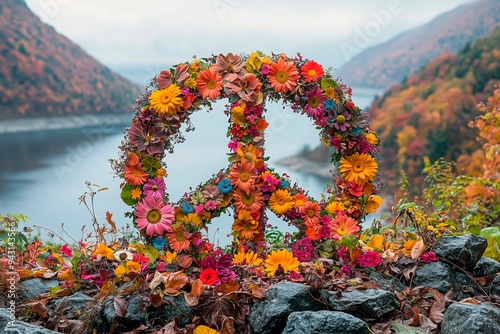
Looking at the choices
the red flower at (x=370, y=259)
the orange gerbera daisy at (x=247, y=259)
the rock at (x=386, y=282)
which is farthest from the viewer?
the orange gerbera daisy at (x=247, y=259)

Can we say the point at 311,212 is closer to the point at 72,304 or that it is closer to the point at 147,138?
the point at 147,138

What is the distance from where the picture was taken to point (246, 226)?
4574mm

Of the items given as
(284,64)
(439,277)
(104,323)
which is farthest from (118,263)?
(439,277)

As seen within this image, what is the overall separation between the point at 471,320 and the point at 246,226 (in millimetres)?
2036

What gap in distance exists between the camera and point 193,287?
3.45 meters

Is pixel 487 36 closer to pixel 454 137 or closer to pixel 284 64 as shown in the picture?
pixel 454 137

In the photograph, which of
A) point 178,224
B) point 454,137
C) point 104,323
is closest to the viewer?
point 104,323

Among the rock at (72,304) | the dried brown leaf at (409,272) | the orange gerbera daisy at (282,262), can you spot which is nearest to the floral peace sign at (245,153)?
the orange gerbera daisy at (282,262)

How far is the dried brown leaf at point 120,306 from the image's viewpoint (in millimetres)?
3354

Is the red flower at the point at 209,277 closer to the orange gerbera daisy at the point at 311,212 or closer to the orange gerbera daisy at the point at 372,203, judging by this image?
the orange gerbera daisy at the point at 311,212

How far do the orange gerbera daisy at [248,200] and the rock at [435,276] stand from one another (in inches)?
52.2

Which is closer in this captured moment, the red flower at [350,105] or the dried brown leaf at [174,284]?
the dried brown leaf at [174,284]

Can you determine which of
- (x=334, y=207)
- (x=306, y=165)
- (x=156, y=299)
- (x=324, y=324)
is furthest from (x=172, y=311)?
(x=306, y=165)

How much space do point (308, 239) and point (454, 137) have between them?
28619 mm
